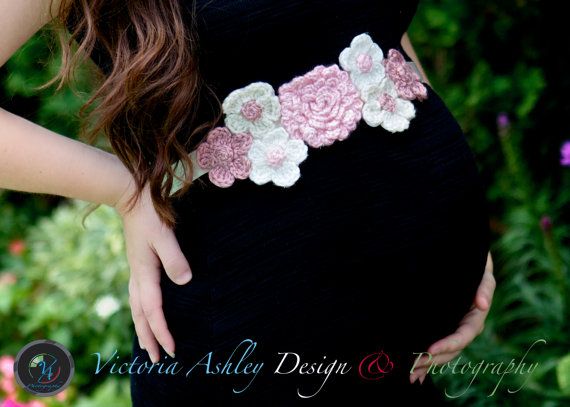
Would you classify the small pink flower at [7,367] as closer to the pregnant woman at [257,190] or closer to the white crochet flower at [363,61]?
the pregnant woman at [257,190]

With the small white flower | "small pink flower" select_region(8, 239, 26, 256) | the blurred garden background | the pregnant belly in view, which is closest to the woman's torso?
the pregnant belly

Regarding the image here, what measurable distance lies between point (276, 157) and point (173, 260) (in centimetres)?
24

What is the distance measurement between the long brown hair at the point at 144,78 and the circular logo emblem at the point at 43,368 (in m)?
0.56

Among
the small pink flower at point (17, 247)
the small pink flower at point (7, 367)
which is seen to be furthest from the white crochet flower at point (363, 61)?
the small pink flower at point (17, 247)

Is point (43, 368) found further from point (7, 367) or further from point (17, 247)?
point (17, 247)

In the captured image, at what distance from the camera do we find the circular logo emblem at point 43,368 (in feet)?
4.54

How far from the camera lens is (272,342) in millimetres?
1043

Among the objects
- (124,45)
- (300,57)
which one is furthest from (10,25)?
(300,57)

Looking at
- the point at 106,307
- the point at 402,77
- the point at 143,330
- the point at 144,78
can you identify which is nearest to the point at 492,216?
the point at 106,307

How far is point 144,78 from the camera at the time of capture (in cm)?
98

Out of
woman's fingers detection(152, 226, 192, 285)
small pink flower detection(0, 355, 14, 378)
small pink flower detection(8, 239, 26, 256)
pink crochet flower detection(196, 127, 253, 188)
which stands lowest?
small pink flower detection(8, 239, 26, 256)

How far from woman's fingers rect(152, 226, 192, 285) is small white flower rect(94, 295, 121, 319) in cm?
158

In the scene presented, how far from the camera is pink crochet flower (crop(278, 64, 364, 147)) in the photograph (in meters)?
1.08

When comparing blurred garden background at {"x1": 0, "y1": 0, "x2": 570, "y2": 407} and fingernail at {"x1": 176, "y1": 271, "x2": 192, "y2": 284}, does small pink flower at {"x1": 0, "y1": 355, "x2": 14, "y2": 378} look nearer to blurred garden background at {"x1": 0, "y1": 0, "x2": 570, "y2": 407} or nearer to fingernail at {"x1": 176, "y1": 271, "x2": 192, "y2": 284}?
blurred garden background at {"x1": 0, "y1": 0, "x2": 570, "y2": 407}
